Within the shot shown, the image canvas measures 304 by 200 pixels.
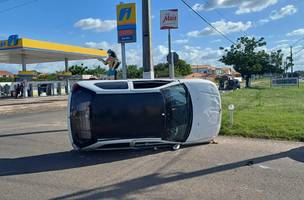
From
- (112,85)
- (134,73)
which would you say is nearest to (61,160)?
(112,85)

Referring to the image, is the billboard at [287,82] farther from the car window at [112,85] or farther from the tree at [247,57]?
the car window at [112,85]

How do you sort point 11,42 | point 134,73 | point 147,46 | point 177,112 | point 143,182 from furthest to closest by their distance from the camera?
1. point 134,73
2. point 11,42
3. point 147,46
4. point 177,112
5. point 143,182

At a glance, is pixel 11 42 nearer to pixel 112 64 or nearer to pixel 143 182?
pixel 112 64

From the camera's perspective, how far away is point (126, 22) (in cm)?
1273

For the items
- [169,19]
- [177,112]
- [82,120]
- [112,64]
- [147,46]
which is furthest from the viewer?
[112,64]

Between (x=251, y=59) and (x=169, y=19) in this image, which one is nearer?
(x=169, y=19)

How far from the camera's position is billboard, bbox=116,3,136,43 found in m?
12.6

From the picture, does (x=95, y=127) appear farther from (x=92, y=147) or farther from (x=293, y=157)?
(x=293, y=157)

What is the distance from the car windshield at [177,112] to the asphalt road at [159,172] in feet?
1.30

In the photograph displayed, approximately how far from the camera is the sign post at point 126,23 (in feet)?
41.2

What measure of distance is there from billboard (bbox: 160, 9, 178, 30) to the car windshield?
5997 millimetres

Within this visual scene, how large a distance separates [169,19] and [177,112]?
656 cm

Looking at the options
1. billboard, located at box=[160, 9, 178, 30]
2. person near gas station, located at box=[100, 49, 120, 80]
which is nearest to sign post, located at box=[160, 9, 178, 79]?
billboard, located at box=[160, 9, 178, 30]

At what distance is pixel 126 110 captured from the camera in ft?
22.7
